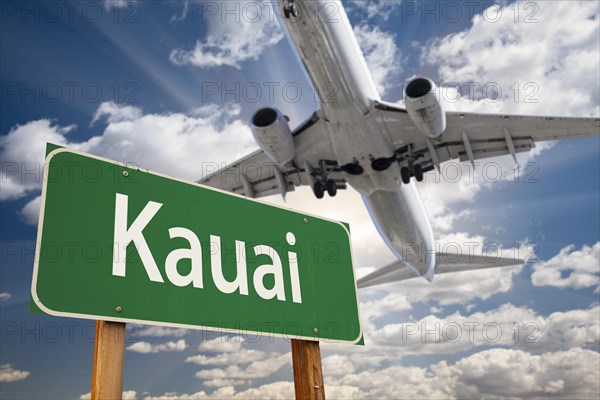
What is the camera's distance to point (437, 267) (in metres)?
28.7

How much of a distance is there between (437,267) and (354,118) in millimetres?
14485

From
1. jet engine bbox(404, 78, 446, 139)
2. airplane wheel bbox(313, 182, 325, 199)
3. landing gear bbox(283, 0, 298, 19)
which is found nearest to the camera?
landing gear bbox(283, 0, 298, 19)

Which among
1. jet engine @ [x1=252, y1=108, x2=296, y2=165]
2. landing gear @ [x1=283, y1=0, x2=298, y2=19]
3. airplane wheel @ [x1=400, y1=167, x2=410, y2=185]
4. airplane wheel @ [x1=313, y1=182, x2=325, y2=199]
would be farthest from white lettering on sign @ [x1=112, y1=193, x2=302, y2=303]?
airplane wheel @ [x1=313, y1=182, x2=325, y2=199]

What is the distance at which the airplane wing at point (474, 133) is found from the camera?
1786cm

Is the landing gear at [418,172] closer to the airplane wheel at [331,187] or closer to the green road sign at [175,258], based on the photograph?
the airplane wheel at [331,187]

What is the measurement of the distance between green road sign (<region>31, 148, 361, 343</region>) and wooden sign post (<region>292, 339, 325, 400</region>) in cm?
7

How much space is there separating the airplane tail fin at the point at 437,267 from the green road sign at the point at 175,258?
85.3 ft

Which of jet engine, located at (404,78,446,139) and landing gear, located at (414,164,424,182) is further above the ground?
jet engine, located at (404,78,446,139)

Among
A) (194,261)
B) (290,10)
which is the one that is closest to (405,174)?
(290,10)

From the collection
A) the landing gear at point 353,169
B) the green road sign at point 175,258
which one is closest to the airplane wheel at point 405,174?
the landing gear at point 353,169

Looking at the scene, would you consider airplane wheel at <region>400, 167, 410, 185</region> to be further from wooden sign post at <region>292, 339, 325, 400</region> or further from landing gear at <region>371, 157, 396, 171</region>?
wooden sign post at <region>292, 339, 325, 400</region>

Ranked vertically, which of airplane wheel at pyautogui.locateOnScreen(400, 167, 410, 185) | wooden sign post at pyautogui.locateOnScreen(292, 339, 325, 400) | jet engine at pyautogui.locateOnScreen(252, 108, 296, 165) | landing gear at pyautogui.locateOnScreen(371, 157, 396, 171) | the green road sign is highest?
jet engine at pyautogui.locateOnScreen(252, 108, 296, 165)

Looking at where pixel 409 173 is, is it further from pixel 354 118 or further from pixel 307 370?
pixel 307 370

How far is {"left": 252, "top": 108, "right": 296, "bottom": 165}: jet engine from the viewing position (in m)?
17.6
